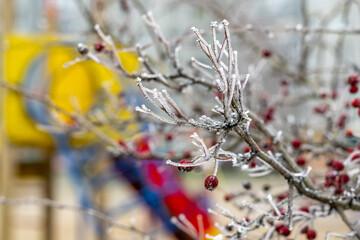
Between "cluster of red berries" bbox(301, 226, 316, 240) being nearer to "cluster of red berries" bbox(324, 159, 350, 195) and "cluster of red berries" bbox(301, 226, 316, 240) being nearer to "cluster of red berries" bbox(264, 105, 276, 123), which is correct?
"cluster of red berries" bbox(324, 159, 350, 195)

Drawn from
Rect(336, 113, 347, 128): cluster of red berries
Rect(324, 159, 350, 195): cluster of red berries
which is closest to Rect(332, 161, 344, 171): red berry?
Rect(324, 159, 350, 195): cluster of red berries

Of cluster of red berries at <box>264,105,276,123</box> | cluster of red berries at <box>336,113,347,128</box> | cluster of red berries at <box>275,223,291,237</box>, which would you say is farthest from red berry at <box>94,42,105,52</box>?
cluster of red berries at <box>336,113,347,128</box>

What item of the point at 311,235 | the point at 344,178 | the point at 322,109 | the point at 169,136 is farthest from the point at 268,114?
the point at 311,235

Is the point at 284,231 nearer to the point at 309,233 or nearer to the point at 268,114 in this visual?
the point at 309,233

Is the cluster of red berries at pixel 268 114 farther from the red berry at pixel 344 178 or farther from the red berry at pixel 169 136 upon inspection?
the red berry at pixel 344 178

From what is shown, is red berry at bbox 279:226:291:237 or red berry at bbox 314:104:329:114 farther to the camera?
red berry at bbox 314:104:329:114

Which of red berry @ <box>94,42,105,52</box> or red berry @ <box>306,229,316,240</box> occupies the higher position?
red berry @ <box>94,42,105,52</box>

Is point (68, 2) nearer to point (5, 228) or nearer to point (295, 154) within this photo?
point (5, 228)

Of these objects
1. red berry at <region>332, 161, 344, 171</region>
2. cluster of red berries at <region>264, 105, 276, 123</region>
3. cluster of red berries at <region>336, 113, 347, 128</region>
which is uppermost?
cluster of red berries at <region>264, 105, 276, 123</region>

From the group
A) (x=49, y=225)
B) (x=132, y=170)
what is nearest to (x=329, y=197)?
(x=132, y=170)

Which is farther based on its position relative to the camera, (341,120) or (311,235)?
(341,120)

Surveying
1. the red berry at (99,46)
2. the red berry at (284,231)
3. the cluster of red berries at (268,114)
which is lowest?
the red berry at (284,231)

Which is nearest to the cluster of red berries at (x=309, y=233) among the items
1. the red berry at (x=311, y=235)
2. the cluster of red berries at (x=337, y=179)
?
the red berry at (x=311, y=235)

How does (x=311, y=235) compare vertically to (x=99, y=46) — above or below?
below
